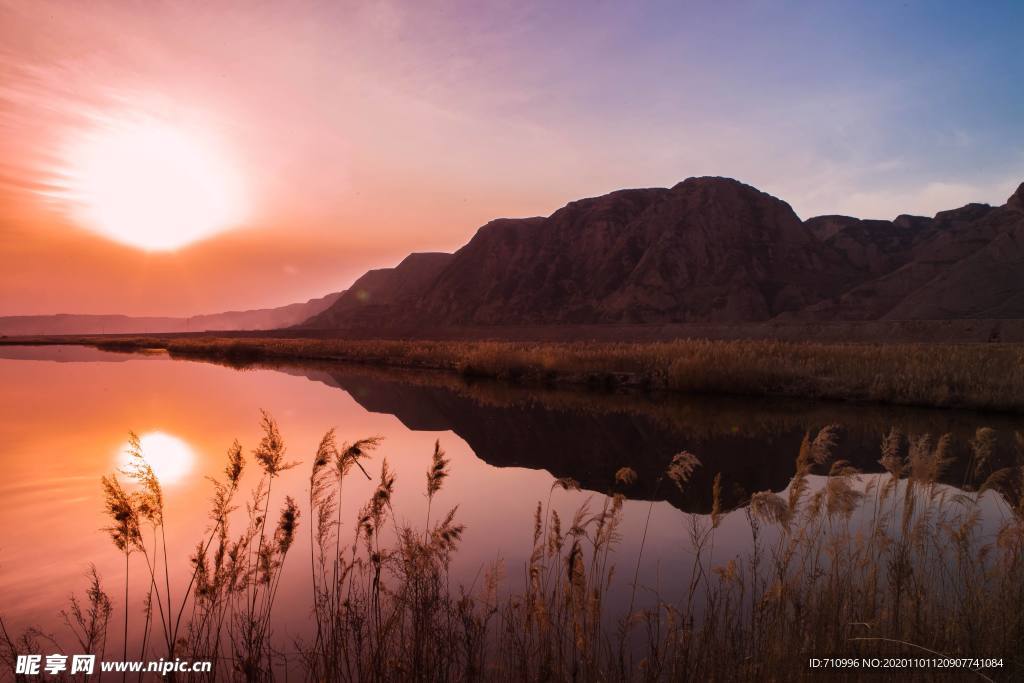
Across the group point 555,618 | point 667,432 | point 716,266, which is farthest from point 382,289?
point 555,618

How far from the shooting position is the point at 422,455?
12508 mm

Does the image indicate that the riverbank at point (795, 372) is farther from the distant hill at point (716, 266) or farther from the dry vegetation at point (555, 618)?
the distant hill at point (716, 266)

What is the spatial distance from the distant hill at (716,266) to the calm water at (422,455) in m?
54.2

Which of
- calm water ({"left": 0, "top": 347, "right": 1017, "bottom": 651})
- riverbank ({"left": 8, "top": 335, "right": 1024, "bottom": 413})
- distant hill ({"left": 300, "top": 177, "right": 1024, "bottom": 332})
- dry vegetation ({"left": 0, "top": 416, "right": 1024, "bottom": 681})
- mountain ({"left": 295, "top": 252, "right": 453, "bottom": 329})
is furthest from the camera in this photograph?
mountain ({"left": 295, "top": 252, "right": 453, "bottom": 329})

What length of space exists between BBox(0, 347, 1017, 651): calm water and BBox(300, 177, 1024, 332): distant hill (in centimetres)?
5421

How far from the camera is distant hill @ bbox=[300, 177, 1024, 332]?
6631 centimetres

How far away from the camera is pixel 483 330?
240ft

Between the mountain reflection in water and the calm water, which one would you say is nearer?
the calm water

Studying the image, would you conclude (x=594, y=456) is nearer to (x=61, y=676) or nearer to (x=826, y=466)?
(x=826, y=466)

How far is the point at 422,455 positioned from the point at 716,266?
8175cm

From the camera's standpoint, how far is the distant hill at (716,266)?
218 ft

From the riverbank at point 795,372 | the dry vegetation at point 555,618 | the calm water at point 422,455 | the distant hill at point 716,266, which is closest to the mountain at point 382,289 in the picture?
the distant hill at point 716,266

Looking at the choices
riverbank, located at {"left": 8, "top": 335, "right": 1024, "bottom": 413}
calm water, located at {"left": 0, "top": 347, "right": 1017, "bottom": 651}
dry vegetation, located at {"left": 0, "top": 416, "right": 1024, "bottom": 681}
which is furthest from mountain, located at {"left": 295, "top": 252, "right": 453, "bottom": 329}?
dry vegetation, located at {"left": 0, "top": 416, "right": 1024, "bottom": 681}

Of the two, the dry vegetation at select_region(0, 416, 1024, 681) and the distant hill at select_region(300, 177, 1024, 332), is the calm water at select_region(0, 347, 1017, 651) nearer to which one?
the dry vegetation at select_region(0, 416, 1024, 681)
